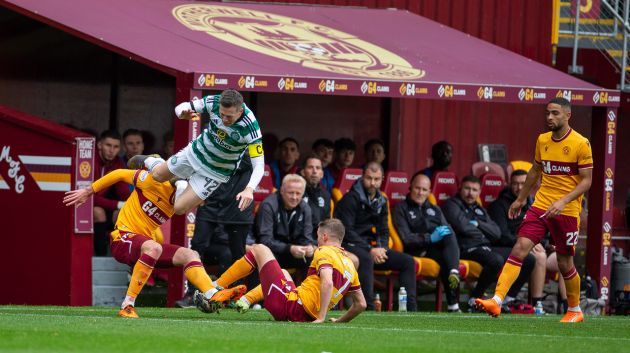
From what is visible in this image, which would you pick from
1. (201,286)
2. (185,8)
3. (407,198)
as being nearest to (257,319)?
(201,286)

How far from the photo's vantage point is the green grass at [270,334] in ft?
31.7

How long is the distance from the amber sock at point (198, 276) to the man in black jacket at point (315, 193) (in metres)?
3.82

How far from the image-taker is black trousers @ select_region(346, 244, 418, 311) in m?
15.9

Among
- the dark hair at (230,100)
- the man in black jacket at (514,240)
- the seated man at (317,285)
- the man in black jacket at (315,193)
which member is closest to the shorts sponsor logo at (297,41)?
the man in black jacket at (315,193)

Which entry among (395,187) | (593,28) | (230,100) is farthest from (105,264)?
(593,28)

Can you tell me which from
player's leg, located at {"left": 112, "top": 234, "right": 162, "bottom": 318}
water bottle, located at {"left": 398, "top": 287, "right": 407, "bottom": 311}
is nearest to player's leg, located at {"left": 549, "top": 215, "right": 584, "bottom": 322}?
water bottle, located at {"left": 398, "top": 287, "right": 407, "bottom": 311}

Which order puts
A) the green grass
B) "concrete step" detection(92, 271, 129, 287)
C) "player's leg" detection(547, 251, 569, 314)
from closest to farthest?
the green grass → "concrete step" detection(92, 271, 129, 287) → "player's leg" detection(547, 251, 569, 314)

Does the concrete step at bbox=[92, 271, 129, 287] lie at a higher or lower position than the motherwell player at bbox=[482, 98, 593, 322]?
lower

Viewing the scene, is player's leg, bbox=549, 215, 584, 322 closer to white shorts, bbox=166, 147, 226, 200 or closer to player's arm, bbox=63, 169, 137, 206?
white shorts, bbox=166, 147, 226, 200

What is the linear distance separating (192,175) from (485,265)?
16.5 ft

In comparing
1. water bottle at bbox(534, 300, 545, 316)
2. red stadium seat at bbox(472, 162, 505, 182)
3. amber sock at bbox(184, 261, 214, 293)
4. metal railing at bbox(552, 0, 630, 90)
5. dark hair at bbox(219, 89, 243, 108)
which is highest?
metal railing at bbox(552, 0, 630, 90)


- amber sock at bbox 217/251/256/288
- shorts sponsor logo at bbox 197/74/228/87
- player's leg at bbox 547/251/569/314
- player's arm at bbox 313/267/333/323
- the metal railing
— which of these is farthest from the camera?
the metal railing

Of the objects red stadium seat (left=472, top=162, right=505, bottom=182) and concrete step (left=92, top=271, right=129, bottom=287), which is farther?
red stadium seat (left=472, top=162, right=505, bottom=182)

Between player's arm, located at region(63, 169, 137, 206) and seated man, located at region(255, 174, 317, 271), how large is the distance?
3.04m
